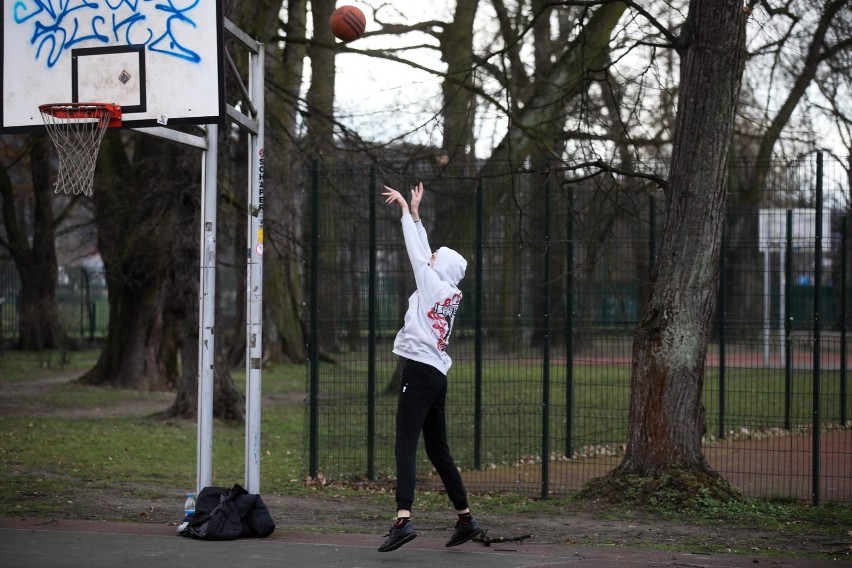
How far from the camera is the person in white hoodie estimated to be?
713cm

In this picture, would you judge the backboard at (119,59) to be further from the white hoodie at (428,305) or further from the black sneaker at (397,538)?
the black sneaker at (397,538)

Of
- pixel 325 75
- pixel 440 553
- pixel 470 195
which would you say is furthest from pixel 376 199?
pixel 325 75

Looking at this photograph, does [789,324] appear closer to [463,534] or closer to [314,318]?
[314,318]

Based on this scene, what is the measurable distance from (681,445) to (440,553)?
3046 mm

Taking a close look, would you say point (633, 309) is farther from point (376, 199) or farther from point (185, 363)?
point (185, 363)

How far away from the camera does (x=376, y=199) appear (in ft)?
35.3

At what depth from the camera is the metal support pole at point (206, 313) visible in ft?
26.2

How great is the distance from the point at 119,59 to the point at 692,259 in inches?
203

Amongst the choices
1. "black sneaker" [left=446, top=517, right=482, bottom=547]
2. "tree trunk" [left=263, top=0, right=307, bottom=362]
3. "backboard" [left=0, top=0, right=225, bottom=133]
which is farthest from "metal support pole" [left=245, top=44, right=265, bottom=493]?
"tree trunk" [left=263, top=0, right=307, bottom=362]

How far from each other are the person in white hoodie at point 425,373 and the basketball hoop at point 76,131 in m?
2.41

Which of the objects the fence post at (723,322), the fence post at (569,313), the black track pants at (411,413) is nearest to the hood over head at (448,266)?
the black track pants at (411,413)

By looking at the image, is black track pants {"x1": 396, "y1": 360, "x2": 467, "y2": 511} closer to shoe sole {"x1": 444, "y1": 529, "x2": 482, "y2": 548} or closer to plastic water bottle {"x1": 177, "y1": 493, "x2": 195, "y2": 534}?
shoe sole {"x1": 444, "y1": 529, "x2": 482, "y2": 548}

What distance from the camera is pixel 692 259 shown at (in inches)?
368

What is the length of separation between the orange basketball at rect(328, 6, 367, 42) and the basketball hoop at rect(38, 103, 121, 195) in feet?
7.74
